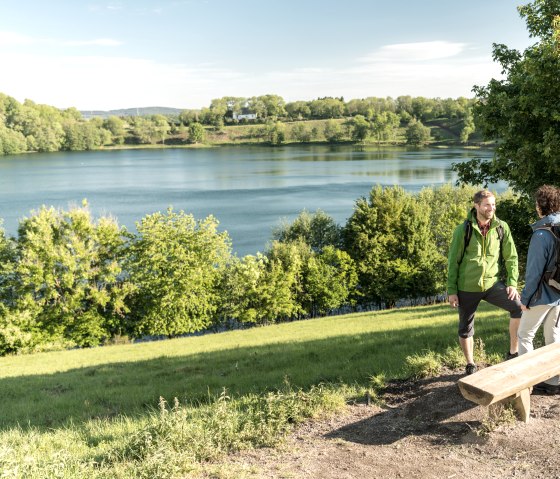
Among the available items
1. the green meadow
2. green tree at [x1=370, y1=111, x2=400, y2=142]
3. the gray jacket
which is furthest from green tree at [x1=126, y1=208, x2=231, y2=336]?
green tree at [x1=370, y1=111, x2=400, y2=142]

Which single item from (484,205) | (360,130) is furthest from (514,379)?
(360,130)

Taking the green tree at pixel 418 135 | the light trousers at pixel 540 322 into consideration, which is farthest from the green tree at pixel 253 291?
the green tree at pixel 418 135

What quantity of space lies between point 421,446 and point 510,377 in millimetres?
1102

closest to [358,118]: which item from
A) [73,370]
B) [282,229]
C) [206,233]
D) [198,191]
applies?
[198,191]

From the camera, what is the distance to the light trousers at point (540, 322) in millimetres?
5695

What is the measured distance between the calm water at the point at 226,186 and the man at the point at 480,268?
3688 centimetres

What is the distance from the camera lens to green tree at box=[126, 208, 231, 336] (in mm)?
32312

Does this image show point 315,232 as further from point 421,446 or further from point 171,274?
point 421,446

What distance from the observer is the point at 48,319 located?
31375mm

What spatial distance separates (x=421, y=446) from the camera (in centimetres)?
482

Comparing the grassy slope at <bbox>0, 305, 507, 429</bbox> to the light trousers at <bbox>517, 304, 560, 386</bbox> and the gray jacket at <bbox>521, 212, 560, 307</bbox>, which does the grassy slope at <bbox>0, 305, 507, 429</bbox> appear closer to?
the light trousers at <bbox>517, 304, 560, 386</bbox>

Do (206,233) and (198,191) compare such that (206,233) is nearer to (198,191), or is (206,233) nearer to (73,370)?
(73,370)

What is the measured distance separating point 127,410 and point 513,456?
592 cm

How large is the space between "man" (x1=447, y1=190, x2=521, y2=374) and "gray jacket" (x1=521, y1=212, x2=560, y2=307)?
1.80 feet
